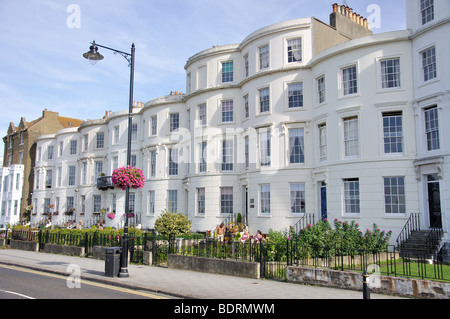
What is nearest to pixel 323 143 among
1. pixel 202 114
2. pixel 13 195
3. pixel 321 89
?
pixel 321 89

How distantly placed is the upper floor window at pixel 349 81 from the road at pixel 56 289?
52.1 ft

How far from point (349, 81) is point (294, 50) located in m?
4.68

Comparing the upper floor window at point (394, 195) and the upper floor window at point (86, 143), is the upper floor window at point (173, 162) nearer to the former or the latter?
the upper floor window at point (86, 143)

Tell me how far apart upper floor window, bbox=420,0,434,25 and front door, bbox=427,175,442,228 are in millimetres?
7825

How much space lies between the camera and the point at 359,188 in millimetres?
20812

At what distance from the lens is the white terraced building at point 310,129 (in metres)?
19.6

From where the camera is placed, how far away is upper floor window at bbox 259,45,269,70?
26.1m

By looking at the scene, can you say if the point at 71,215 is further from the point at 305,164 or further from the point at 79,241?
the point at 305,164

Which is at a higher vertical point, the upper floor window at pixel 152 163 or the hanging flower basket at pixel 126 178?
the upper floor window at pixel 152 163

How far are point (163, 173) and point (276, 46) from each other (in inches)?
561

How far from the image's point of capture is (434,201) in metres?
18.9

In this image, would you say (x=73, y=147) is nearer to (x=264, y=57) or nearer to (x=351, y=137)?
(x=264, y=57)

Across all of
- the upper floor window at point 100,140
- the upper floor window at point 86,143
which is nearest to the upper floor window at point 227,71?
the upper floor window at point 100,140
